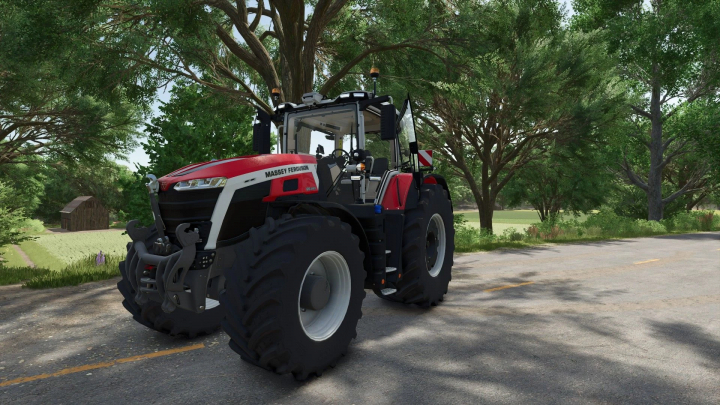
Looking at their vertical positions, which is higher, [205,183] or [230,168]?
[230,168]

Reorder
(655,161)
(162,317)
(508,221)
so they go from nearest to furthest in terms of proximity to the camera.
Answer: (162,317) < (655,161) < (508,221)

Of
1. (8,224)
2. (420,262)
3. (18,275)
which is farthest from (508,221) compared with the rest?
(18,275)

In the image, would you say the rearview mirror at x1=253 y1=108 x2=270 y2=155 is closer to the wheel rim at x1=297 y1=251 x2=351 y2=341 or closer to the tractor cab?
the tractor cab

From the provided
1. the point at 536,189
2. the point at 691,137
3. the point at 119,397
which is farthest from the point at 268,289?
the point at 536,189

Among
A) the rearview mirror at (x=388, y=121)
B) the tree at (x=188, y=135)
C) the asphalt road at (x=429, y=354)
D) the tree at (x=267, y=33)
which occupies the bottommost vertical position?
the asphalt road at (x=429, y=354)

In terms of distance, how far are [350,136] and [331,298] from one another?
211cm

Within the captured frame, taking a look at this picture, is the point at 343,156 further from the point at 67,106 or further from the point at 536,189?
the point at 536,189

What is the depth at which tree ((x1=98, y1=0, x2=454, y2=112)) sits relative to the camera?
30.9ft

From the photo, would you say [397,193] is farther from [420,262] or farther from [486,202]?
[486,202]

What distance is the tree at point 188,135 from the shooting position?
509 inches

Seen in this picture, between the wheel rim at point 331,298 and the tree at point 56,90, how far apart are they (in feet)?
27.4

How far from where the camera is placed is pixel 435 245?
20.3ft

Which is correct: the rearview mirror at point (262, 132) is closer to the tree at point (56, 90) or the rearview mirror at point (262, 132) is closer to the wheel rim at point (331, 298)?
the wheel rim at point (331, 298)

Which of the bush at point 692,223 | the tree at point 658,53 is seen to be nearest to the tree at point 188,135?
the tree at point 658,53
